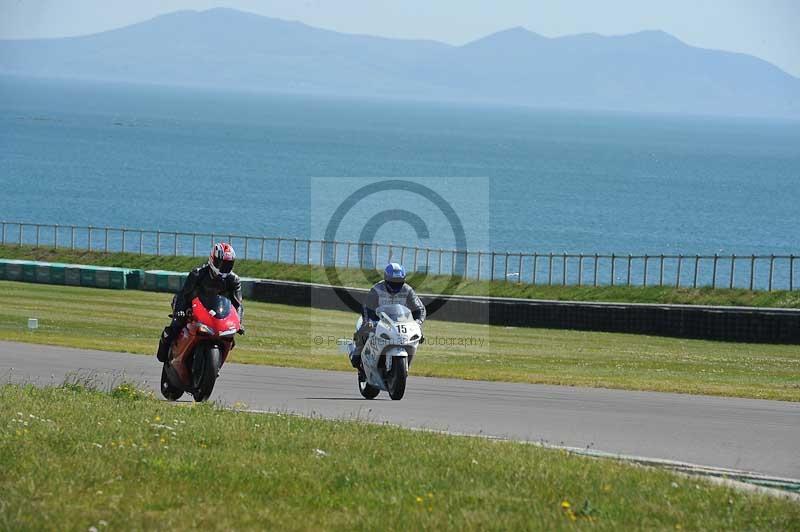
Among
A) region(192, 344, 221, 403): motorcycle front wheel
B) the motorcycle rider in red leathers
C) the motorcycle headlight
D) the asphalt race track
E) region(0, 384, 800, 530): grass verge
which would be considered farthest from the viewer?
region(192, 344, 221, 403): motorcycle front wheel

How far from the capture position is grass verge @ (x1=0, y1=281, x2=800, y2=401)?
24.4m

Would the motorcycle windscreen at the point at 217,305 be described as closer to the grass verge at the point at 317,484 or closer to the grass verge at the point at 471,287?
the grass verge at the point at 317,484

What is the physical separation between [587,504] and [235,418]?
17.4ft

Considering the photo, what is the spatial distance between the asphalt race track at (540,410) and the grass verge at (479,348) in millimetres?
2132

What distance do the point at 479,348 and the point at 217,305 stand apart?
18.1 metres

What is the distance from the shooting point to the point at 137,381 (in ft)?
66.1

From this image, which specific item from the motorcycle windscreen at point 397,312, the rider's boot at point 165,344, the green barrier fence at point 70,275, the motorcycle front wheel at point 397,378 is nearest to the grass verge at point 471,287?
the green barrier fence at point 70,275

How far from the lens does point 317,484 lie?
1035cm

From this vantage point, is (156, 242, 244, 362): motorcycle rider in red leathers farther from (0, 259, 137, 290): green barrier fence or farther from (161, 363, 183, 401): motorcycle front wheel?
(0, 259, 137, 290): green barrier fence

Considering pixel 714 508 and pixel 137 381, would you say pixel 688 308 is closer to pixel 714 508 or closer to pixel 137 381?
pixel 137 381

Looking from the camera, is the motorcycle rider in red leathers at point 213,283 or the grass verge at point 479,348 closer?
the motorcycle rider in red leathers at point 213,283

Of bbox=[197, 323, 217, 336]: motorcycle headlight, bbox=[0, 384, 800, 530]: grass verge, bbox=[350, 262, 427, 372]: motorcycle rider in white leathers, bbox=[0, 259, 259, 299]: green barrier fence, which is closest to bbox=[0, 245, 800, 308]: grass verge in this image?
bbox=[0, 259, 259, 299]: green barrier fence

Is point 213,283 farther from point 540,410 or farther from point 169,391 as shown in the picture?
point 540,410

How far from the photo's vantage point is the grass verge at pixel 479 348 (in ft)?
80.0
